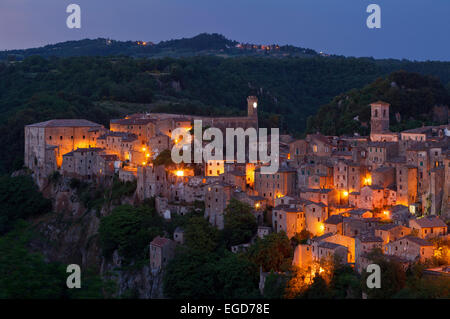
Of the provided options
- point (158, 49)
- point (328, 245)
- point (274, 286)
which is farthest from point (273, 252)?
point (158, 49)

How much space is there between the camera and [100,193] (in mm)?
43406

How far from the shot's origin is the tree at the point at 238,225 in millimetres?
34844

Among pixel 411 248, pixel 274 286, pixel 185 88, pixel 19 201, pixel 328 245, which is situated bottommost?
pixel 274 286

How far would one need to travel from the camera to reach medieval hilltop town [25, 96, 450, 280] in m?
31.2

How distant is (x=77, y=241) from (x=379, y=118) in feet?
58.4

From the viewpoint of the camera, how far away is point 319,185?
1449 inches

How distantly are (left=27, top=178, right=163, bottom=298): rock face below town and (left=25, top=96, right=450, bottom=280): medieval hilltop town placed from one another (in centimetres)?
119

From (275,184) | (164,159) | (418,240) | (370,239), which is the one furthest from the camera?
(164,159)

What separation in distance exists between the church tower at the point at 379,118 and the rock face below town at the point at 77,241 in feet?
49.5

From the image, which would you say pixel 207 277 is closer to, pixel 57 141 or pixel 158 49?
pixel 57 141

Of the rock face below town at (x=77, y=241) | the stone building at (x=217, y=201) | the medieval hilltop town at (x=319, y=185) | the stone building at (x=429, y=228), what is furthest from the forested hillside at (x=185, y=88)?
the stone building at (x=429, y=228)

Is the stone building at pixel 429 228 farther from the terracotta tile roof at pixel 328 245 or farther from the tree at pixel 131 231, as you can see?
the tree at pixel 131 231

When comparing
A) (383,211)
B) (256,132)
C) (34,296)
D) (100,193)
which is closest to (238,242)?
(383,211)

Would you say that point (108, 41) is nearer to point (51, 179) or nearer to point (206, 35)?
point (206, 35)
